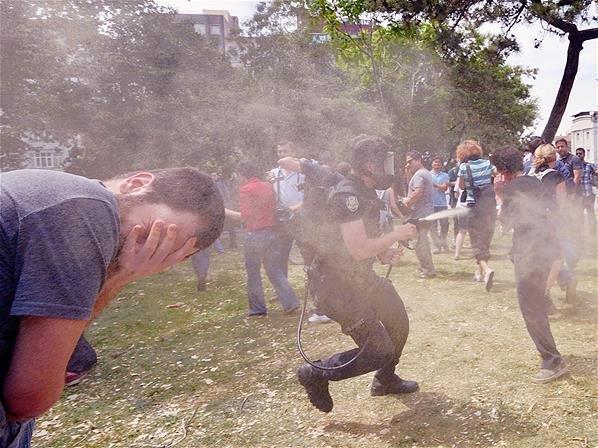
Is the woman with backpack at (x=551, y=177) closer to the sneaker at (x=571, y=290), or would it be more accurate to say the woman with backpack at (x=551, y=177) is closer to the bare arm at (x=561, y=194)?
the bare arm at (x=561, y=194)

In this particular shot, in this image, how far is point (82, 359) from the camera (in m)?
4.56

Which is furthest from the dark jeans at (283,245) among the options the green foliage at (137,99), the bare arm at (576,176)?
the green foliage at (137,99)

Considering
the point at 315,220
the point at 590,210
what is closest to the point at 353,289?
the point at 315,220

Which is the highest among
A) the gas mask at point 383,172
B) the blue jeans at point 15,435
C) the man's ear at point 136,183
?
the man's ear at point 136,183

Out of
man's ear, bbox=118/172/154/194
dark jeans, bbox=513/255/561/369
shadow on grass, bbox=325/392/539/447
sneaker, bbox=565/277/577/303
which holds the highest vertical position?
man's ear, bbox=118/172/154/194

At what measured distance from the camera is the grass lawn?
316 cm

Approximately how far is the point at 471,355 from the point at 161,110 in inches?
562

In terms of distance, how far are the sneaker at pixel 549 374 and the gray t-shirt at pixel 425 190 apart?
3809mm

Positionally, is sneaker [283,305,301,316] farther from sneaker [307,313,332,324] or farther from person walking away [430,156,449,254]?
person walking away [430,156,449,254]

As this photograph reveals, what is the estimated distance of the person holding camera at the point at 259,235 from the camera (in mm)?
5582

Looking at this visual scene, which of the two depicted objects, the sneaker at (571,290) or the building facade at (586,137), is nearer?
the sneaker at (571,290)

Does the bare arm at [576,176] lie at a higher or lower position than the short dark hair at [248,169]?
lower

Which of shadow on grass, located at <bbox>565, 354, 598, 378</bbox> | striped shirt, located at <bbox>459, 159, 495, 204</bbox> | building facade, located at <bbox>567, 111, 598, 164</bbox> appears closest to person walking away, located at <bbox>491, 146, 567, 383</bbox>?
shadow on grass, located at <bbox>565, 354, 598, 378</bbox>

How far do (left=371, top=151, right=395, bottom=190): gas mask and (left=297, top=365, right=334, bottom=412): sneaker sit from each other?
1.31 metres
